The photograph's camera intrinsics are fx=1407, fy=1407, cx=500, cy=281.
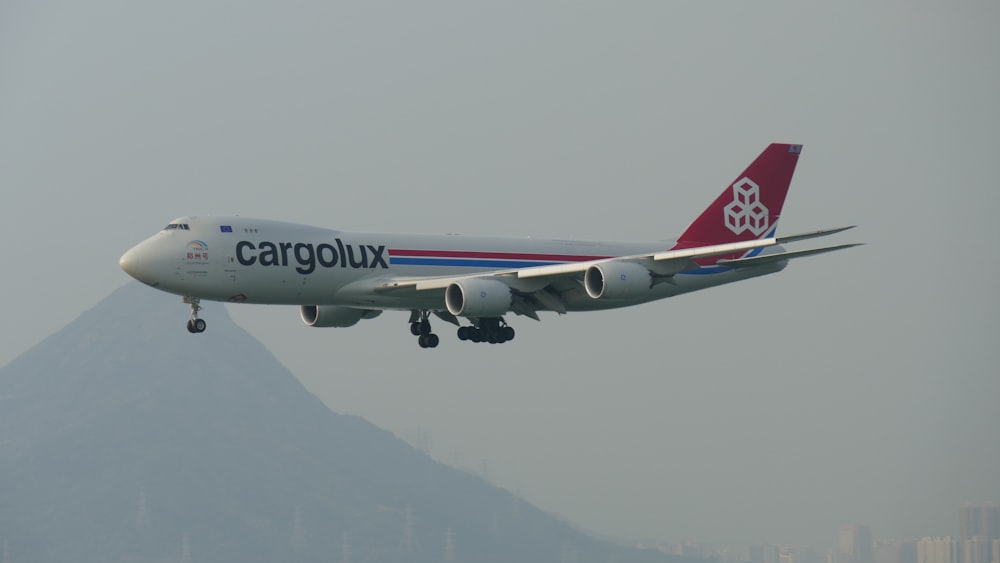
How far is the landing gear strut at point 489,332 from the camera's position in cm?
6531

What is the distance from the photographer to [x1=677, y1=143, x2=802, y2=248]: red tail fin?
71.6 meters

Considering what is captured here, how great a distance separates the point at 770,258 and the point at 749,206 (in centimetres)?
939

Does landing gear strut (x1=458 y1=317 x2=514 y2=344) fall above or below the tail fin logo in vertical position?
below

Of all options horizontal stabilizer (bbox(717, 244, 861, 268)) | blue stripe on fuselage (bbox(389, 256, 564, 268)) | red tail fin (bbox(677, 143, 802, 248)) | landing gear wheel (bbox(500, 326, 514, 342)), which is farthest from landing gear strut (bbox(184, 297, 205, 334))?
red tail fin (bbox(677, 143, 802, 248))

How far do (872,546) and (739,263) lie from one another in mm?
82316

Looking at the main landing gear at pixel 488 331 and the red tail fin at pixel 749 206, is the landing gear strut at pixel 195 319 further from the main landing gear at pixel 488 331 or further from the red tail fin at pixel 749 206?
the red tail fin at pixel 749 206

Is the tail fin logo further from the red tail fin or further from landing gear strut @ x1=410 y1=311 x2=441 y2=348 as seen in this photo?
landing gear strut @ x1=410 y1=311 x2=441 y2=348

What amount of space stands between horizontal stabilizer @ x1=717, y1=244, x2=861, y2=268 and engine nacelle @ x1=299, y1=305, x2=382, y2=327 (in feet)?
55.6

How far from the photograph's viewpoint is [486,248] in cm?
6525

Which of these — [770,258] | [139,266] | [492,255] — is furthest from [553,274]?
[139,266]

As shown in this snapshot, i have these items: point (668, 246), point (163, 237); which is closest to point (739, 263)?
point (668, 246)

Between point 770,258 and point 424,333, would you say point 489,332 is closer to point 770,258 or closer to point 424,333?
point 424,333

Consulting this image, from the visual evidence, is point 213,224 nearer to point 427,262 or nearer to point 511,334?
point 427,262

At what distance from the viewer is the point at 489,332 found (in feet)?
215
